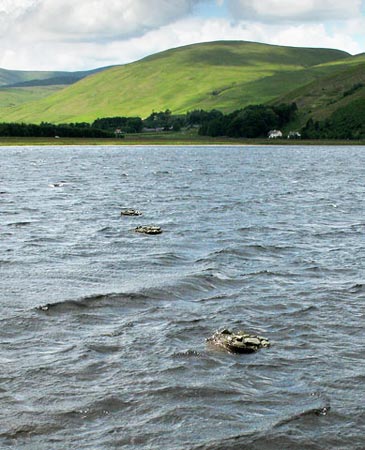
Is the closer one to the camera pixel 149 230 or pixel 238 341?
pixel 238 341

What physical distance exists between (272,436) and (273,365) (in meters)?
3.80

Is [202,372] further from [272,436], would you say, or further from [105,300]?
[105,300]

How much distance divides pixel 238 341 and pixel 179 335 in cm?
188

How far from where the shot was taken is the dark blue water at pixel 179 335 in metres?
13.6

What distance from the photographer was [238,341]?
18312 mm

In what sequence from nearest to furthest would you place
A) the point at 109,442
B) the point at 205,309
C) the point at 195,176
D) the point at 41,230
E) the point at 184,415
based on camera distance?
the point at 109,442, the point at 184,415, the point at 205,309, the point at 41,230, the point at 195,176

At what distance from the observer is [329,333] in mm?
19734

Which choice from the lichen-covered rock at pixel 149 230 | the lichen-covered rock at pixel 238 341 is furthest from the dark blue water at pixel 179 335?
the lichen-covered rock at pixel 149 230

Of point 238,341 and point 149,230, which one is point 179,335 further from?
point 149,230

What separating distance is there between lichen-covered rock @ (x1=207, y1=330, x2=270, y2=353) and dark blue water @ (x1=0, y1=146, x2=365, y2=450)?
1.01ft

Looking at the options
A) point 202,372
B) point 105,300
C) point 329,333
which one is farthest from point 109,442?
point 105,300

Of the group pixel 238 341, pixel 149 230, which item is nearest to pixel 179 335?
pixel 238 341

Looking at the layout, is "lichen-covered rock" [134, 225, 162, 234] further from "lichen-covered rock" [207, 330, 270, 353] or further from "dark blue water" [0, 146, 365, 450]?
"lichen-covered rock" [207, 330, 270, 353]

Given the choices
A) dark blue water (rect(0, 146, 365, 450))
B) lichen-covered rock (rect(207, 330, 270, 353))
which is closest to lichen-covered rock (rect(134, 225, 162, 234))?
dark blue water (rect(0, 146, 365, 450))
